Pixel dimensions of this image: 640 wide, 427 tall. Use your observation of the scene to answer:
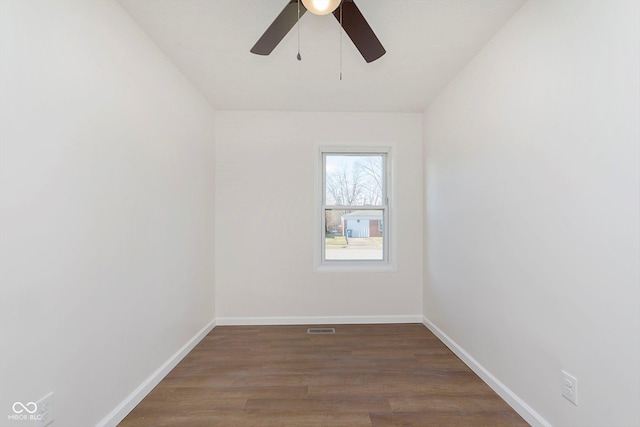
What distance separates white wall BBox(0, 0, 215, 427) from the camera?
1.19 metres

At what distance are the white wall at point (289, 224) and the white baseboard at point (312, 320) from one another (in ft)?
0.04

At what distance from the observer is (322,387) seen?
2.11 metres

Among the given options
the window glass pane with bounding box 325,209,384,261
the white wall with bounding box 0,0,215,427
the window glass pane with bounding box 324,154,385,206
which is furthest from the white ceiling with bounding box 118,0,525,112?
the window glass pane with bounding box 325,209,384,261

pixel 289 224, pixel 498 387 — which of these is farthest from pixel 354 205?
pixel 498 387

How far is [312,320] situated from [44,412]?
2448mm

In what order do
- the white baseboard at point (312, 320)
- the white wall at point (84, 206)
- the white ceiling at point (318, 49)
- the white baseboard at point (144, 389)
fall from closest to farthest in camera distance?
the white wall at point (84, 206), the white baseboard at point (144, 389), the white ceiling at point (318, 49), the white baseboard at point (312, 320)

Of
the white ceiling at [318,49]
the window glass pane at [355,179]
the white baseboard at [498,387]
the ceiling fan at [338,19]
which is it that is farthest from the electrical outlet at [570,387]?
the window glass pane at [355,179]

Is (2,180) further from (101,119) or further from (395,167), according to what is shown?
(395,167)

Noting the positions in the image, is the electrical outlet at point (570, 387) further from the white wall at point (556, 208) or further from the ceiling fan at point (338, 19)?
the ceiling fan at point (338, 19)

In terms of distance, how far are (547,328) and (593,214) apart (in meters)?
0.68

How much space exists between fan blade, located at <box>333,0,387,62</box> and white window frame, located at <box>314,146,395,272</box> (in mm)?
1793

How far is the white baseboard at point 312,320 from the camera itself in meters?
3.42

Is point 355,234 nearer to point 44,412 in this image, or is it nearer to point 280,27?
point 280,27

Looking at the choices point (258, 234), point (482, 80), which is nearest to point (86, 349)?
point (258, 234)
